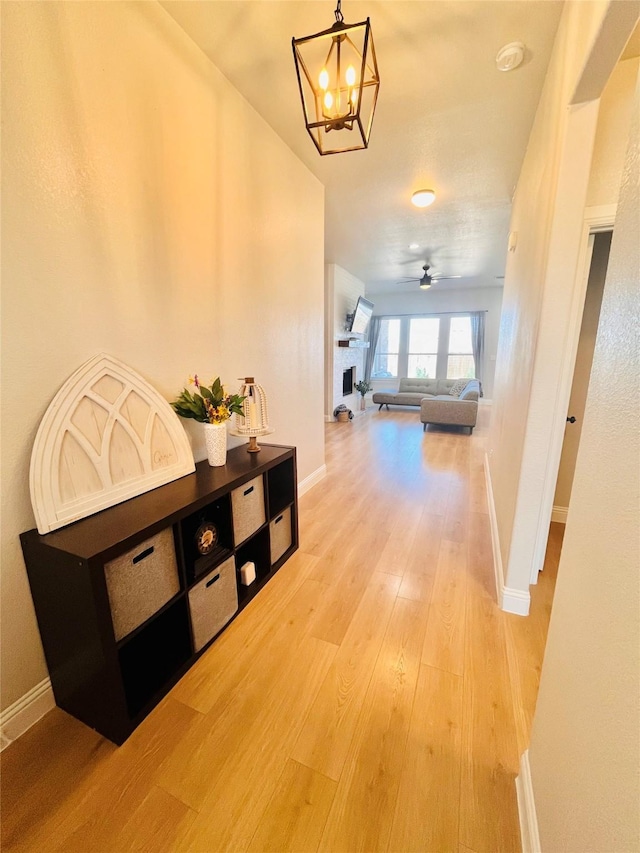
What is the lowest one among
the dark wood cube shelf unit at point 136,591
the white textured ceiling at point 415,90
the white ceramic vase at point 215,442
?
the dark wood cube shelf unit at point 136,591

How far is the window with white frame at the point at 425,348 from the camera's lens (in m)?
8.38

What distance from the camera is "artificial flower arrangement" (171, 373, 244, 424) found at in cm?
176

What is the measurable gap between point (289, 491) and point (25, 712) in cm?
149


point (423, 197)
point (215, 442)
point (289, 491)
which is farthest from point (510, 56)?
point (289, 491)

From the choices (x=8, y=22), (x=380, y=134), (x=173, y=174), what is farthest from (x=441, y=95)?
(x=8, y=22)

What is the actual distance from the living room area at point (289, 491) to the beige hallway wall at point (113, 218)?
0.01 m

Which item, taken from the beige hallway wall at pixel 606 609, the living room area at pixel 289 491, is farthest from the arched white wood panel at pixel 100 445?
the beige hallway wall at pixel 606 609

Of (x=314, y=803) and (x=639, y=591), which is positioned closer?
(x=639, y=591)

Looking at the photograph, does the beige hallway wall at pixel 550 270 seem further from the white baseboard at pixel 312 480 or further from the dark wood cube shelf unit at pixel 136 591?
the white baseboard at pixel 312 480

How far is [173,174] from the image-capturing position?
167 centimetres

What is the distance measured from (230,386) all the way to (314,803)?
1.93 metres

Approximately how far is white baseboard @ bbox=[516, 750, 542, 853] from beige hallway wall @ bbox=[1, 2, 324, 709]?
5.62 feet

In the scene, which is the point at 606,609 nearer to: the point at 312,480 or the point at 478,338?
the point at 312,480

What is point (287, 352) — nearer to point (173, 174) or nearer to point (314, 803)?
point (173, 174)
